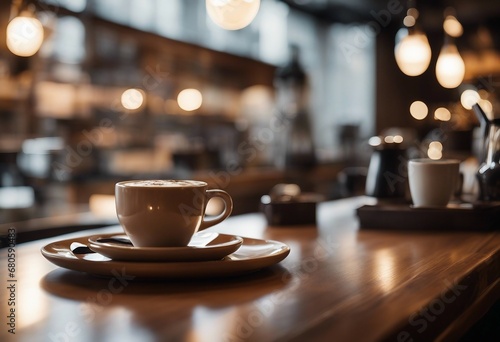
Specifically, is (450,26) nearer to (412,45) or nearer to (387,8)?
(412,45)

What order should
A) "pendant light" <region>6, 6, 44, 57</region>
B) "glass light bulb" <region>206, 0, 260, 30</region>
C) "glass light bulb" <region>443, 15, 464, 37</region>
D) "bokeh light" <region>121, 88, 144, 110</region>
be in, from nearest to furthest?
1. "glass light bulb" <region>206, 0, 260, 30</region>
2. "pendant light" <region>6, 6, 44, 57</region>
3. "glass light bulb" <region>443, 15, 464, 37</region>
4. "bokeh light" <region>121, 88, 144, 110</region>

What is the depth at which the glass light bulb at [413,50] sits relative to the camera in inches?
97.3

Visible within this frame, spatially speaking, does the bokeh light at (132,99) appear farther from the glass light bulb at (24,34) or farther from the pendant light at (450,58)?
the pendant light at (450,58)

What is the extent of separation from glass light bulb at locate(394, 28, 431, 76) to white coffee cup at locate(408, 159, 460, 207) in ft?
3.67

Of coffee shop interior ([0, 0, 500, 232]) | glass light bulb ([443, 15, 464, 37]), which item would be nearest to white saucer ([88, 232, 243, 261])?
coffee shop interior ([0, 0, 500, 232])

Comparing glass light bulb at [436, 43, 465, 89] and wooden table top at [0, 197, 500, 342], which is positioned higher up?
glass light bulb at [436, 43, 465, 89]

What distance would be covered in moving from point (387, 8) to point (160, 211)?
9.35 meters

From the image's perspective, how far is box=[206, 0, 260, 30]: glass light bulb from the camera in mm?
2016

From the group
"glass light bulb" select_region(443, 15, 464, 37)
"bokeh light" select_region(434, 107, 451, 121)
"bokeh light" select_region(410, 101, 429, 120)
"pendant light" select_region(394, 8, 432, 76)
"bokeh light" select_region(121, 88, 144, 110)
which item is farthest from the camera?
"bokeh light" select_region(410, 101, 429, 120)

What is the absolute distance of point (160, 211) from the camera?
858 mm

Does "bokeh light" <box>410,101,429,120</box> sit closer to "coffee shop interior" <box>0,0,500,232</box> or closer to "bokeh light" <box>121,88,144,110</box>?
"coffee shop interior" <box>0,0,500,232</box>

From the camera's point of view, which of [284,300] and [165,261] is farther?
[165,261]

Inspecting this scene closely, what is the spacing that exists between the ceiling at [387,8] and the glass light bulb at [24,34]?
6941 mm

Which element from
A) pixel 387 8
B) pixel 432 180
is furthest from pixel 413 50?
pixel 387 8
